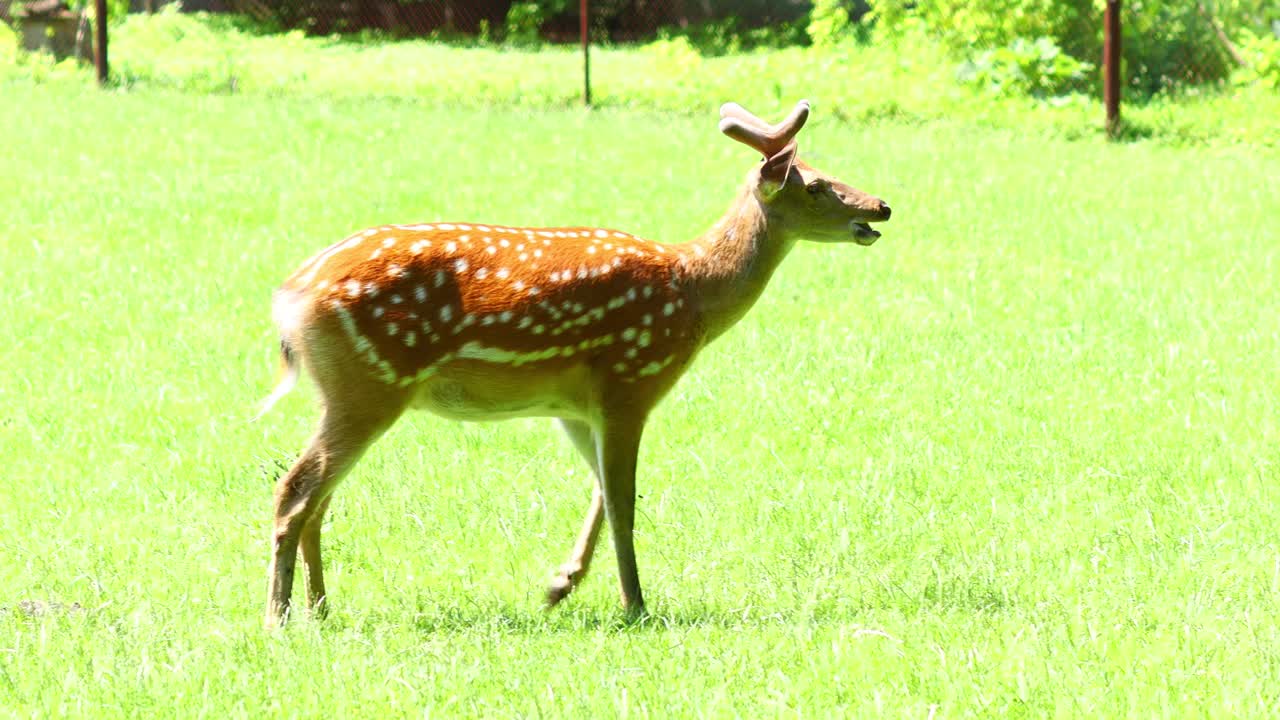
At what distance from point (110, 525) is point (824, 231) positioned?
2.73 meters

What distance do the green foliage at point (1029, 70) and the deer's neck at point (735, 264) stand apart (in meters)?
11.1

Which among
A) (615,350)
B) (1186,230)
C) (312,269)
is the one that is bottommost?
(1186,230)

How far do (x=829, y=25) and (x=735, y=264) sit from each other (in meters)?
15.5

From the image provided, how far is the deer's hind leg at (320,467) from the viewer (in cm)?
533

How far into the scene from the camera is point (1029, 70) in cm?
1664

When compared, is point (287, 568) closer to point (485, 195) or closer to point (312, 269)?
point (312, 269)

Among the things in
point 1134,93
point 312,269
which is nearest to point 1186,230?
point 1134,93

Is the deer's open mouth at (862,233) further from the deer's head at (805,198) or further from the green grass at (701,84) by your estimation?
the green grass at (701,84)

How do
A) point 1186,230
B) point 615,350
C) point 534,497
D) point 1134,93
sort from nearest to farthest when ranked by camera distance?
point 615,350, point 534,497, point 1186,230, point 1134,93

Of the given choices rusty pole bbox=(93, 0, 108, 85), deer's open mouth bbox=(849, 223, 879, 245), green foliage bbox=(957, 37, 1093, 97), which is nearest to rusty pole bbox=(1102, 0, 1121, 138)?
green foliage bbox=(957, 37, 1093, 97)

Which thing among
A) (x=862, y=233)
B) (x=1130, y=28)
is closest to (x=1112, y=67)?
(x=1130, y=28)

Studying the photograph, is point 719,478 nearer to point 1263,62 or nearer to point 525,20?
point 1263,62

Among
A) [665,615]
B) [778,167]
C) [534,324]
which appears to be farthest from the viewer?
[778,167]

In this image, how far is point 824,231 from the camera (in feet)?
19.7
